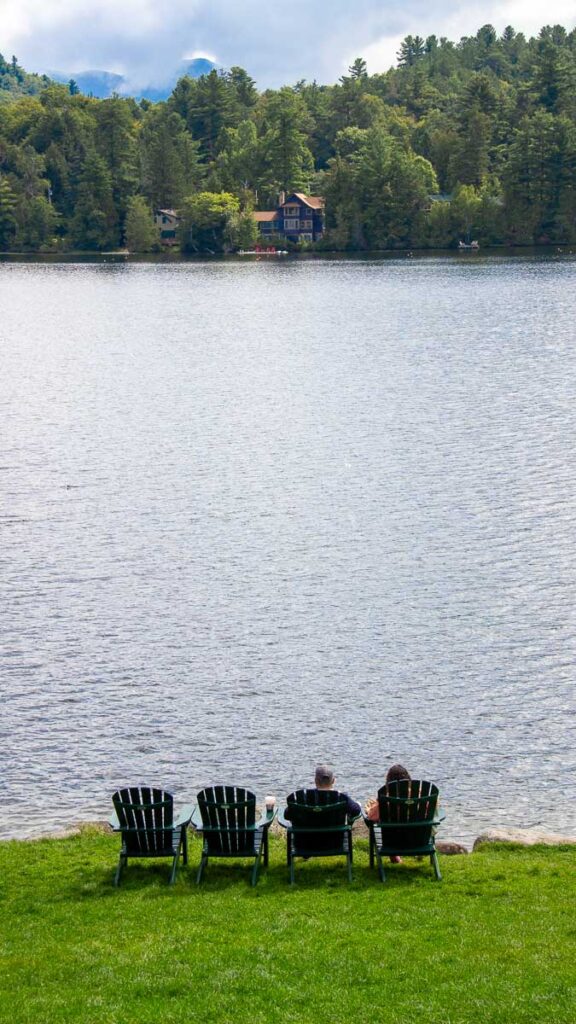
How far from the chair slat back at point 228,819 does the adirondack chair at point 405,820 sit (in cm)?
157

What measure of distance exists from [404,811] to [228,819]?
2298mm

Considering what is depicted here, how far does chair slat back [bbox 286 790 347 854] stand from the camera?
16.9 meters

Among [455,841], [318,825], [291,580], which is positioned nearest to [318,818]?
[318,825]

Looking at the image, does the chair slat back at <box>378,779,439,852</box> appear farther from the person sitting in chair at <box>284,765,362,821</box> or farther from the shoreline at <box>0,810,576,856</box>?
the shoreline at <box>0,810,576,856</box>

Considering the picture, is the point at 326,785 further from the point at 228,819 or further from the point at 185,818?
the point at 185,818

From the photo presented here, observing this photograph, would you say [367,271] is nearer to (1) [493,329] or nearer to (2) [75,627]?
(1) [493,329]

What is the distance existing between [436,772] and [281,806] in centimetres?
337

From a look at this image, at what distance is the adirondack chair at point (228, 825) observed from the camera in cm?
1698

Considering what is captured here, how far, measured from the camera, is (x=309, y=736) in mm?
26250

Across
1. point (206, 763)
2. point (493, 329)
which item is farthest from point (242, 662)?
point (493, 329)

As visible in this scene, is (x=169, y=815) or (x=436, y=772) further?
(x=436, y=772)

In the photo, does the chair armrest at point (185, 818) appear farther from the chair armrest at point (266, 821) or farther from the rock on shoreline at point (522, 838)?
the rock on shoreline at point (522, 838)

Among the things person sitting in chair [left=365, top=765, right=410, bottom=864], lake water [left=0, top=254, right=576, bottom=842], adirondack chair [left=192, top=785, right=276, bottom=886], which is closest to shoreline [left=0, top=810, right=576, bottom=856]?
lake water [left=0, top=254, right=576, bottom=842]

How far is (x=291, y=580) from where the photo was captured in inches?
1471
